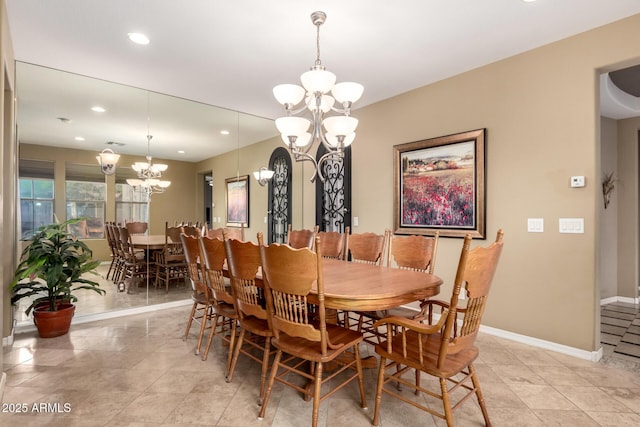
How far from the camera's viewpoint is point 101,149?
3.86m

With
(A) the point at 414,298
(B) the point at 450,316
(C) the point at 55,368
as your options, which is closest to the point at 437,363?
(B) the point at 450,316

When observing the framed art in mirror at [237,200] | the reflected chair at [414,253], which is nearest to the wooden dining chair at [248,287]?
the reflected chair at [414,253]

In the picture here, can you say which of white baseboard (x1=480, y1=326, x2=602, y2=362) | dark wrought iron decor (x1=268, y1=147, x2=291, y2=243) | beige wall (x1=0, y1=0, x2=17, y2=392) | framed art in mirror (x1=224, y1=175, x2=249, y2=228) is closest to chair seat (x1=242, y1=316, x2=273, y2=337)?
beige wall (x1=0, y1=0, x2=17, y2=392)

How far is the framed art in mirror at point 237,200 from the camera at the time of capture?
5.04 metres

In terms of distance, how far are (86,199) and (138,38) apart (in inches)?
75.2

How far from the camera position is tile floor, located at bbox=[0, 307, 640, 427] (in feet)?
6.19

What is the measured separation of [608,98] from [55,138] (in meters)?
6.16

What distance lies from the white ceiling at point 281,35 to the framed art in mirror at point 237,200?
5.32 ft

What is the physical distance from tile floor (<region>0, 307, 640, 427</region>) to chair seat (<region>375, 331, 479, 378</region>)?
1.38 feet

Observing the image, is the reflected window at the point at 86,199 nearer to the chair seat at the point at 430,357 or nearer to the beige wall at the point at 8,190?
the beige wall at the point at 8,190

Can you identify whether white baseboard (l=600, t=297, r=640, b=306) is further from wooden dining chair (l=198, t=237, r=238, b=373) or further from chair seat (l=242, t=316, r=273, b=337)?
wooden dining chair (l=198, t=237, r=238, b=373)

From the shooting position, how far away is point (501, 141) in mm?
3227

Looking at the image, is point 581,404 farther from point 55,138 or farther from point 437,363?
point 55,138

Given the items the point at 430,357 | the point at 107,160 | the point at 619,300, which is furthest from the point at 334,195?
the point at 619,300
